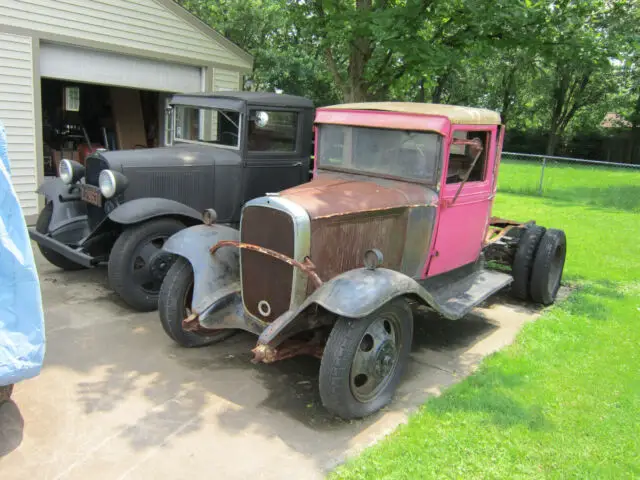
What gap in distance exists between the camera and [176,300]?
4.18 meters

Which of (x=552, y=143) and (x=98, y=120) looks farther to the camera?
(x=552, y=143)

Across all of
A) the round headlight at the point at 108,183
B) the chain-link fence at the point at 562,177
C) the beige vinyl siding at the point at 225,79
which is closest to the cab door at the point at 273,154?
the round headlight at the point at 108,183

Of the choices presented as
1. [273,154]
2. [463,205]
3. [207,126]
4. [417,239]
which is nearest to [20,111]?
[207,126]

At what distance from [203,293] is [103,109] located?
997 centimetres

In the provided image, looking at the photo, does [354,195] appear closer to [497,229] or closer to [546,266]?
[546,266]

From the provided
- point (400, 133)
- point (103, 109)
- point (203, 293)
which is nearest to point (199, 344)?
point (203, 293)

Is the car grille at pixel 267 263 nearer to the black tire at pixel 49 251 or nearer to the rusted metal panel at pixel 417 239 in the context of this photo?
the rusted metal panel at pixel 417 239

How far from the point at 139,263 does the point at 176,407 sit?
80.9 inches

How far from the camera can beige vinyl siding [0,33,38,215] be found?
7.82m

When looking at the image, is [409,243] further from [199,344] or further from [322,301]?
[199,344]

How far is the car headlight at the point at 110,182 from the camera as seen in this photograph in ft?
16.9

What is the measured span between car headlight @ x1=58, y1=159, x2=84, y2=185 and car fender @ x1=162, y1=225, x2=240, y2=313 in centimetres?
226

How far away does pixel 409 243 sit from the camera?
4371 millimetres

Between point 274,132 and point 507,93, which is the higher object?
point 507,93
